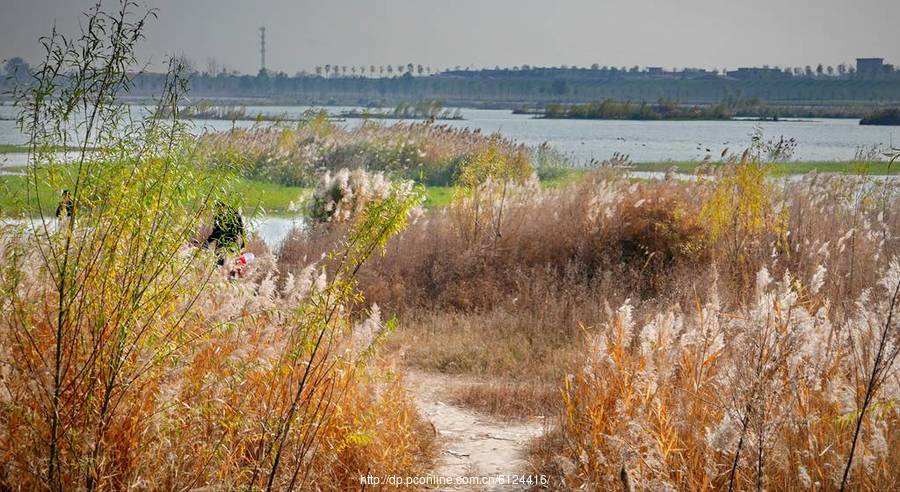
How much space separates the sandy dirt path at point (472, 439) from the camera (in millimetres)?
6645

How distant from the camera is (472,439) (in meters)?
7.33

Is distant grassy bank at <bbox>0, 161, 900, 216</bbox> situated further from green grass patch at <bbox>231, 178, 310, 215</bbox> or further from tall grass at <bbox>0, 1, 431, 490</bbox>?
tall grass at <bbox>0, 1, 431, 490</bbox>

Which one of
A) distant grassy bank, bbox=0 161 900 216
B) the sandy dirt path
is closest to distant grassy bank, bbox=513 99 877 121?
distant grassy bank, bbox=0 161 900 216

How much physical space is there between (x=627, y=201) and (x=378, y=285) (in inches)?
142

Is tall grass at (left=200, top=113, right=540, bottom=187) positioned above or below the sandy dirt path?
above

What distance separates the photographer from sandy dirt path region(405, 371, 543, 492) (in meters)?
6.64

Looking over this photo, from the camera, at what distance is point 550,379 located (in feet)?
29.2

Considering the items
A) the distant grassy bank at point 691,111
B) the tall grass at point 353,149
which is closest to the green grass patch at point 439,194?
the tall grass at point 353,149

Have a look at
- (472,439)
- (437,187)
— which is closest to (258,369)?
(472,439)

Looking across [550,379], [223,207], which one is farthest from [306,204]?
[223,207]

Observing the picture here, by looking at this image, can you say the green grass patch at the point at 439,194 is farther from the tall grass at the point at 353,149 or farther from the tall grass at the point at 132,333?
the tall grass at the point at 132,333

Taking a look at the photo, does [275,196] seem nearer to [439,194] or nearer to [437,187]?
[439,194]

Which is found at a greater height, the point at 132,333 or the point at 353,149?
the point at 132,333

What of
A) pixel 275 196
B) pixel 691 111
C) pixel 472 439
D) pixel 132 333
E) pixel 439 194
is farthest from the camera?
pixel 691 111
